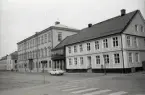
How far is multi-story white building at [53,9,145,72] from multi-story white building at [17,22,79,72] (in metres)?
11.5

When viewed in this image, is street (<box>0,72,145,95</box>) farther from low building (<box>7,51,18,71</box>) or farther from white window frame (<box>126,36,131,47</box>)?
low building (<box>7,51,18,71</box>)

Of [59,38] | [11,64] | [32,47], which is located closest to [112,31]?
[59,38]

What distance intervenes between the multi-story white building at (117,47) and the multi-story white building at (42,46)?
11.5m

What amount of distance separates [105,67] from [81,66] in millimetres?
7942

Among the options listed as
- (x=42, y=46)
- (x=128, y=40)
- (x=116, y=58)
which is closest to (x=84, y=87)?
(x=116, y=58)

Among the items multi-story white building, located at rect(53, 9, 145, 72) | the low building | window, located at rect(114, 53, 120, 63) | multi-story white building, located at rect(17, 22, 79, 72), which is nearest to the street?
window, located at rect(114, 53, 120, 63)

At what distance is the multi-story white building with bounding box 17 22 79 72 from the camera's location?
48.7 meters

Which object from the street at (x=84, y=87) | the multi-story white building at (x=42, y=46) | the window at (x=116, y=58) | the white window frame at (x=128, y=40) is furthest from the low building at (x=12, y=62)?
the street at (x=84, y=87)

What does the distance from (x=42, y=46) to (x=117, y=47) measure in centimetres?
3017

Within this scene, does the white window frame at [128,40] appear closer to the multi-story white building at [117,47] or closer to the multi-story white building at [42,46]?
the multi-story white building at [117,47]

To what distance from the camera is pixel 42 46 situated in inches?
2099

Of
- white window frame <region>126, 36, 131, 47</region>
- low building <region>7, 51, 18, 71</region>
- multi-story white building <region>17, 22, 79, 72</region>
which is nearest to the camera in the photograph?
white window frame <region>126, 36, 131, 47</region>

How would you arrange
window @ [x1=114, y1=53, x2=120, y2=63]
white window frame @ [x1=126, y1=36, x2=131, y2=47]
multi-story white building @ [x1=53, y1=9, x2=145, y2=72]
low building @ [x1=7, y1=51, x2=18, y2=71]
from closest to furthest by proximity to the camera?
multi-story white building @ [x1=53, y1=9, x2=145, y2=72] → window @ [x1=114, y1=53, x2=120, y2=63] → white window frame @ [x1=126, y1=36, x2=131, y2=47] → low building @ [x1=7, y1=51, x2=18, y2=71]

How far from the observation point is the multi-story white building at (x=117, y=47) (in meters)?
27.4
